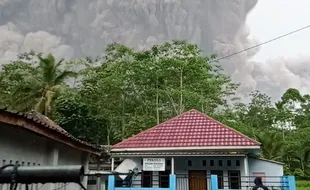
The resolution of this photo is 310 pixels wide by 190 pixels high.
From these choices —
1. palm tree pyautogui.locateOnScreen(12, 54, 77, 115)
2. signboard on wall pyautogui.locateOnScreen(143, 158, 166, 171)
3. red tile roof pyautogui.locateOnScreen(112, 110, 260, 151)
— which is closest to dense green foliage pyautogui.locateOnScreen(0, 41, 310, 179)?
palm tree pyautogui.locateOnScreen(12, 54, 77, 115)

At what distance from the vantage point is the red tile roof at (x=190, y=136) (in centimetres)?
1312

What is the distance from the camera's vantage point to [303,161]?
2911cm

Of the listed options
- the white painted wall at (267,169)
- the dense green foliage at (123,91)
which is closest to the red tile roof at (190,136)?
the white painted wall at (267,169)

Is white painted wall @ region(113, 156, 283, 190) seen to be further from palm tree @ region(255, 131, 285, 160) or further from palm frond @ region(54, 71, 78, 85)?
palm tree @ region(255, 131, 285, 160)

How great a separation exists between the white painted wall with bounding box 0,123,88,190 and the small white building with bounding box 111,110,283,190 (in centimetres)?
649

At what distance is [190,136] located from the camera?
14008 millimetres

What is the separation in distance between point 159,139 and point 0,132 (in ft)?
33.1

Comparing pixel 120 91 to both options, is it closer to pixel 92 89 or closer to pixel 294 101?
pixel 92 89

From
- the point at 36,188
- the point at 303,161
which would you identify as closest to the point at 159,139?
the point at 36,188

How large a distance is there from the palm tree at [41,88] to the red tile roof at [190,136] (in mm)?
8599

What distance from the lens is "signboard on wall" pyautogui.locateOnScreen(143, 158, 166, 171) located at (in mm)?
13164

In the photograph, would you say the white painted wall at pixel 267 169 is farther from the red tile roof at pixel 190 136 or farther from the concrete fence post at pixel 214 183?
the concrete fence post at pixel 214 183

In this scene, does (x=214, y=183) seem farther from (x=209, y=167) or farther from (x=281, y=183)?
(x=281, y=183)

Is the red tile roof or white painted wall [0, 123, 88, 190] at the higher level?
the red tile roof
